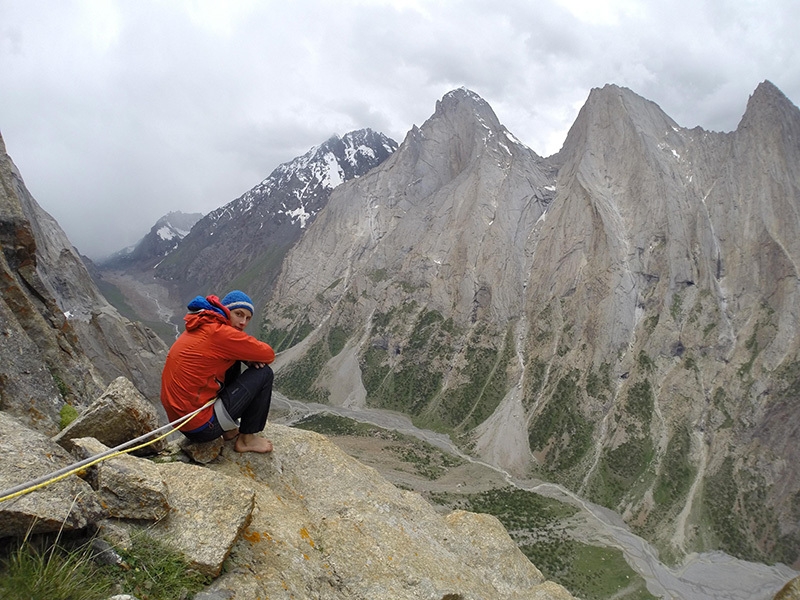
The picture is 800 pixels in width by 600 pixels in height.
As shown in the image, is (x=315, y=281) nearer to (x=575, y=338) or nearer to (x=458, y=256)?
(x=458, y=256)

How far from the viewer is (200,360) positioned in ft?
25.0

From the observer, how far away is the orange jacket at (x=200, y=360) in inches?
299

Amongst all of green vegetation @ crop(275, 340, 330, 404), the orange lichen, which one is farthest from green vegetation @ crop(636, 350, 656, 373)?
the orange lichen

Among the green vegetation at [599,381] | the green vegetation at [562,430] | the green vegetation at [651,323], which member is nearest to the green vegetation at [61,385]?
the green vegetation at [562,430]

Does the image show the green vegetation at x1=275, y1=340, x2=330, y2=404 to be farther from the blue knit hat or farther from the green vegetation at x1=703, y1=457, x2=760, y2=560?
the blue knit hat

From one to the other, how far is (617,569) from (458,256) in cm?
9534

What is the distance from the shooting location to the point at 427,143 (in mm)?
182000

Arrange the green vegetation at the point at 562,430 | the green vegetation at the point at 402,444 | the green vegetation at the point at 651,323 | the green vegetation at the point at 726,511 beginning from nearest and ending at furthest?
1. the green vegetation at the point at 726,511
2. the green vegetation at the point at 402,444
3. the green vegetation at the point at 562,430
4. the green vegetation at the point at 651,323

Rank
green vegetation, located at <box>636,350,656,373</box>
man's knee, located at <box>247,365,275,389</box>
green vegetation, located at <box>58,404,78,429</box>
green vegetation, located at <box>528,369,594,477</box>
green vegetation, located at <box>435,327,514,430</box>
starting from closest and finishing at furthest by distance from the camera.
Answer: man's knee, located at <box>247,365,275,389</box> < green vegetation, located at <box>58,404,78,429</box> < green vegetation, located at <box>528,369,594,477</box> < green vegetation, located at <box>636,350,656,373</box> < green vegetation, located at <box>435,327,514,430</box>

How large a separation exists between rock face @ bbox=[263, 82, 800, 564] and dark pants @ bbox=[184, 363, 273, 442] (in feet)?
269

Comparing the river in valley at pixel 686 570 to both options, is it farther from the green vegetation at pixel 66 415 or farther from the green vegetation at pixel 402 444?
the green vegetation at pixel 66 415

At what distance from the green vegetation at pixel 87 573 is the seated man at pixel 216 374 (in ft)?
8.62

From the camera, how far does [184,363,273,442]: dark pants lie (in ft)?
26.1

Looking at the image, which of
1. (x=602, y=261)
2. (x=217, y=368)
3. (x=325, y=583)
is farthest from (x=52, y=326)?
(x=602, y=261)
